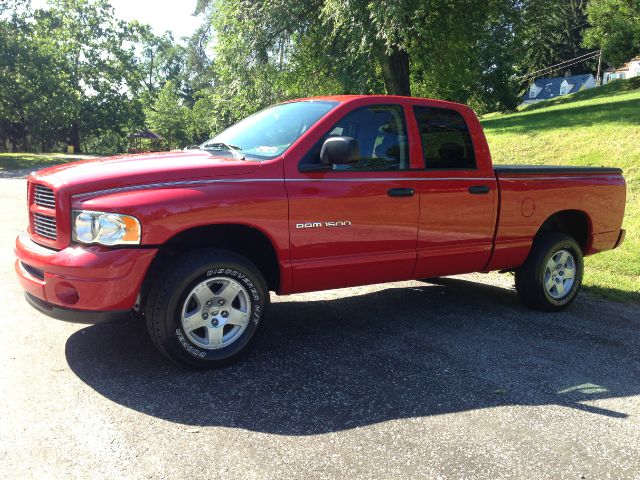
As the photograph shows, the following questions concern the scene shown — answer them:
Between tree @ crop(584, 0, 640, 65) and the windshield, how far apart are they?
48.5 meters

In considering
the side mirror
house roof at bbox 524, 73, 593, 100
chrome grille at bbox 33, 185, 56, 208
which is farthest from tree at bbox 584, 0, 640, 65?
chrome grille at bbox 33, 185, 56, 208

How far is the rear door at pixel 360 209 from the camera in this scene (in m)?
4.35

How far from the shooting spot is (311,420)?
11.2 ft

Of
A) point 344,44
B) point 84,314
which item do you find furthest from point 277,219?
point 344,44

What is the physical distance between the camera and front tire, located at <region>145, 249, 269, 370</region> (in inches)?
152

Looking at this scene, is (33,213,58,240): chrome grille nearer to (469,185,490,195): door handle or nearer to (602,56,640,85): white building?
(469,185,490,195): door handle

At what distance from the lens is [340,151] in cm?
418

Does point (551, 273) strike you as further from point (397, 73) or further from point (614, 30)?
point (614, 30)

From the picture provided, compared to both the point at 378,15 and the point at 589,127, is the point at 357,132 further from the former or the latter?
the point at 589,127

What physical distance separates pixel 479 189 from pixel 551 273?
4.72ft

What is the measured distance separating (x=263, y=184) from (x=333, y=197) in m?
0.59

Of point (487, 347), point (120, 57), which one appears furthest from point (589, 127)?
point (120, 57)

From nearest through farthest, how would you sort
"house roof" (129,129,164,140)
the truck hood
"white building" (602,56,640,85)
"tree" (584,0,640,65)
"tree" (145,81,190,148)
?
1. the truck hood
2. "tree" (584,0,640,65)
3. "house roof" (129,129,164,140)
4. "tree" (145,81,190,148)
5. "white building" (602,56,640,85)

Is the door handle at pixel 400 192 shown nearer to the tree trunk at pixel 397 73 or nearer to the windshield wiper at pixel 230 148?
the windshield wiper at pixel 230 148
